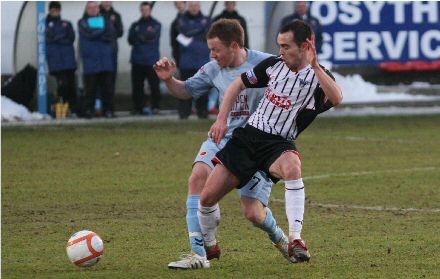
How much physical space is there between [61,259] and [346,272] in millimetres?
2185

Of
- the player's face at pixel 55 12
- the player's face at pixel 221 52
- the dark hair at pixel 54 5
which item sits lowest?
the player's face at pixel 55 12

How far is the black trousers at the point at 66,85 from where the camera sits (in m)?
22.7

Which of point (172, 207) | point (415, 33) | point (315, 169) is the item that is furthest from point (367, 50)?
point (172, 207)

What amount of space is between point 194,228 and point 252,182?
1.73 feet

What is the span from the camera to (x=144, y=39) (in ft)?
75.1

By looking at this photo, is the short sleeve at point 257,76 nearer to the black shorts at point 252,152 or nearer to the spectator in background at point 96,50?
the black shorts at point 252,152

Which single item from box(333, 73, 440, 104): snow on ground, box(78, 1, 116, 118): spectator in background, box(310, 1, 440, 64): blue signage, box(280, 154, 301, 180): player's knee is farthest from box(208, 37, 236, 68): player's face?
box(333, 73, 440, 104): snow on ground

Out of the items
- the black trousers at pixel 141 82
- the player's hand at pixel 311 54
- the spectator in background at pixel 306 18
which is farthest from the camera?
the black trousers at pixel 141 82

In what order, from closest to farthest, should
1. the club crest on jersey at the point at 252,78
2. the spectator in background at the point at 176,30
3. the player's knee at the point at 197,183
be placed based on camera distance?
1. the club crest on jersey at the point at 252,78
2. the player's knee at the point at 197,183
3. the spectator in background at the point at 176,30

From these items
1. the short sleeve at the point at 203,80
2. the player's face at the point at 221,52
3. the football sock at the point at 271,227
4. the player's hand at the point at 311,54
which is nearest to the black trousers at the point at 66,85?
the short sleeve at the point at 203,80

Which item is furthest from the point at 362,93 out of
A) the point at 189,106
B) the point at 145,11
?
the point at 145,11

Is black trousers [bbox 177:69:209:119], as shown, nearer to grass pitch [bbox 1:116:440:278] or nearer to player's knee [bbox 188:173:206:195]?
grass pitch [bbox 1:116:440:278]

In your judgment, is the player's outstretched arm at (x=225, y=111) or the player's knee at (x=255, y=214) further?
the player's knee at (x=255, y=214)

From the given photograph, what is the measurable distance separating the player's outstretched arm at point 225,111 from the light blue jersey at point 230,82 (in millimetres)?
293
